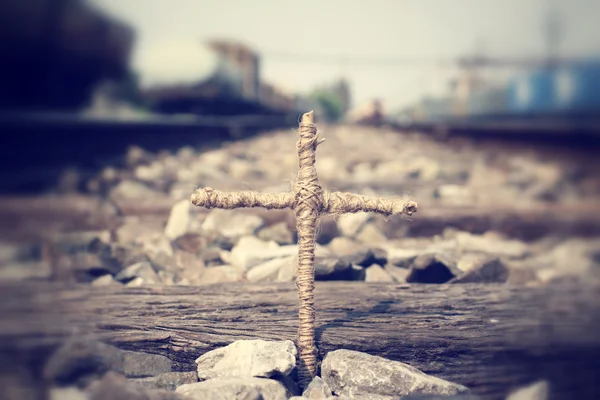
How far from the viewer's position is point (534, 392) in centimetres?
154

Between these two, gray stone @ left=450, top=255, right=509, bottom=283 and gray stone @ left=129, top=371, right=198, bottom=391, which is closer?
gray stone @ left=129, top=371, right=198, bottom=391

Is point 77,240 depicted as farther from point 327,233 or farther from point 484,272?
point 484,272

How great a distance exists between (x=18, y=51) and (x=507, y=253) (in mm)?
6180

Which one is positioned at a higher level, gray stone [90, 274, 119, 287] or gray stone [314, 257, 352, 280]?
gray stone [314, 257, 352, 280]

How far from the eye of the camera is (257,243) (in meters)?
3.22

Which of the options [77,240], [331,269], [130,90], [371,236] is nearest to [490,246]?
[371,236]

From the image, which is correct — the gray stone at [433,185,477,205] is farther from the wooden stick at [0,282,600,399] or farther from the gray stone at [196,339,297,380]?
the gray stone at [196,339,297,380]

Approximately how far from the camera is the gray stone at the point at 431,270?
261 centimetres

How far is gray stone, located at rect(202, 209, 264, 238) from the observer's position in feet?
11.3

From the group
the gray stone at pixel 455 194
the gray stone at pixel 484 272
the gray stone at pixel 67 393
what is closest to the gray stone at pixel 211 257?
the gray stone at pixel 484 272

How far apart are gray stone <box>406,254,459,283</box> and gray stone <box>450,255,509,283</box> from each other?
5cm

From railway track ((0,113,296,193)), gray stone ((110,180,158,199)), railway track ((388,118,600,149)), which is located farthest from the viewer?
railway track ((388,118,600,149))

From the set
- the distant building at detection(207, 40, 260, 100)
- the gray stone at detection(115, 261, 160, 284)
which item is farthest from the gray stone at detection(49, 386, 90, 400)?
the distant building at detection(207, 40, 260, 100)

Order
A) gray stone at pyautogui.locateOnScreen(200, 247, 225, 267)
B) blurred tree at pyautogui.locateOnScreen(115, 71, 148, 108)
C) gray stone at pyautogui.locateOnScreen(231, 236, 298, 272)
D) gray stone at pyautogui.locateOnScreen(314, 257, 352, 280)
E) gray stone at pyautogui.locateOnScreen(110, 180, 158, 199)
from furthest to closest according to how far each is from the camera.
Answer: blurred tree at pyautogui.locateOnScreen(115, 71, 148, 108) < gray stone at pyautogui.locateOnScreen(110, 180, 158, 199) < gray stone at pyautogui.locateOnScreen(200, 247, 225, 267) < gray stone at pyautogui.locateOnScreen(231, 236, 298, 272) < gray stone at pyautogui.locateOnScreen(314, 257, 352, 280)
